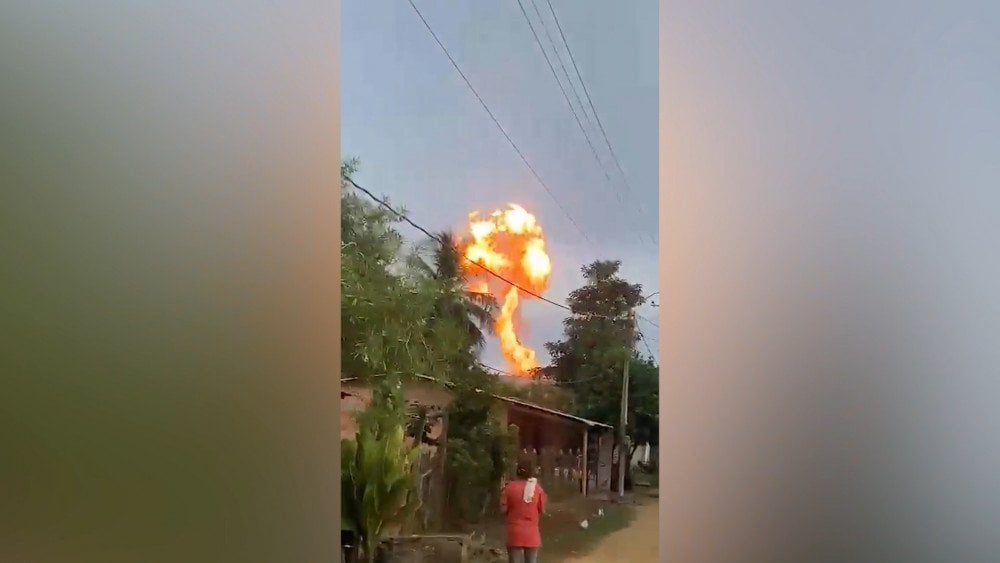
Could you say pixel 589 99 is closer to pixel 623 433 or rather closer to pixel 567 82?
pixel 567 82

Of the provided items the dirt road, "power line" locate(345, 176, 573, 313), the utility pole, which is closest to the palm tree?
"power line" locate(345, 176, 573, 313)

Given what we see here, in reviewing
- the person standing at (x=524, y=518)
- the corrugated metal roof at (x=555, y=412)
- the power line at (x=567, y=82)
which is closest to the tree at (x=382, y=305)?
the corrugated metal roof at (x=555, y=412)

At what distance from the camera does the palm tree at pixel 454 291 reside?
1215mm

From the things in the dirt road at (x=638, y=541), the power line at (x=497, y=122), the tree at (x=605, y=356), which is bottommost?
the dirt road at (x=638, y=541)

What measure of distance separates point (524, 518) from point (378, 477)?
0.27 metres

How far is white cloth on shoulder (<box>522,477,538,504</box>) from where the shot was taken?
1187mm

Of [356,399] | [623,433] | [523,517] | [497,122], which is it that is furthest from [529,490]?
[497,122]

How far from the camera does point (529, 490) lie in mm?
1188

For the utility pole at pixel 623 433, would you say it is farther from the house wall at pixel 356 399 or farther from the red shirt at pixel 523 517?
the house wall at pixel 356 399
